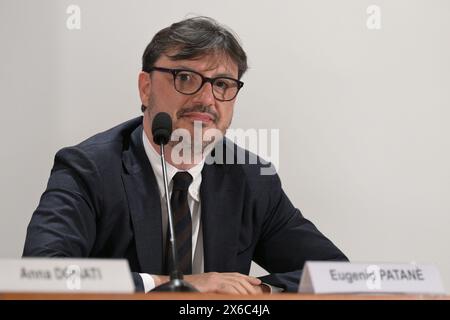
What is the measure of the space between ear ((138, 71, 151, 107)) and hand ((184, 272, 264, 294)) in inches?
26.2

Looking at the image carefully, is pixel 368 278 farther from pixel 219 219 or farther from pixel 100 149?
pixel 100 149

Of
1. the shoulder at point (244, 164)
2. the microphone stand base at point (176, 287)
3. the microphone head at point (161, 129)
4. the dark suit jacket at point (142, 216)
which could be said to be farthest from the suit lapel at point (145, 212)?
the microphone stand base at point (176, 287)

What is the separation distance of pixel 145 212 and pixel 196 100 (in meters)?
0.35

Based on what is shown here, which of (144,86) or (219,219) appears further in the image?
(144,86)

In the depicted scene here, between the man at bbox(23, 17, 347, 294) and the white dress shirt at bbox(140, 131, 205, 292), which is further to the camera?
the white dress shirt at bbox(140, 131, 205, 292)

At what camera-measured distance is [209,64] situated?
209cm

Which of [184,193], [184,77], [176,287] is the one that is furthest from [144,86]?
[176,287]

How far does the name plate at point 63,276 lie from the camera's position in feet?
3.67

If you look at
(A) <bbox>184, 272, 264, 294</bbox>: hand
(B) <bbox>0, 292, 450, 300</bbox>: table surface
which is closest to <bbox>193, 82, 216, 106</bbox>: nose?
(A) <bbox>184, 272, 264, 294</bbox>: hand

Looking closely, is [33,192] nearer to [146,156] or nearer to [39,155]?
[39,155]

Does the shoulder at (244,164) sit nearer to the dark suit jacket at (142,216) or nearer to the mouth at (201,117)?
the dark suit jacket at (142,216)

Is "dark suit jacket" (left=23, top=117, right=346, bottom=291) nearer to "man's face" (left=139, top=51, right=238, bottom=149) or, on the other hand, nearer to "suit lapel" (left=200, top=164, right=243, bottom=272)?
"suit lapel" (left=200, top=164, right=243, bottom=272)

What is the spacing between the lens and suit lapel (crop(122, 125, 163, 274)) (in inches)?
77.0
